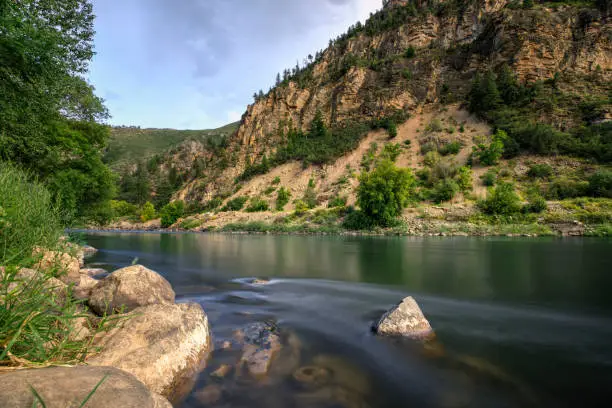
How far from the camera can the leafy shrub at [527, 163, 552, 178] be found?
40.6 metres

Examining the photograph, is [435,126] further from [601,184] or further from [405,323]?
[405,323]

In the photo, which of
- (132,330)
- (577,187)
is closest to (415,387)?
(132,330)

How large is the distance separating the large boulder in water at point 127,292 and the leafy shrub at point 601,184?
44203mm

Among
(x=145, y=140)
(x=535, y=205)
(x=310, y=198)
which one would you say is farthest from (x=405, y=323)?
(x=145, y=140)

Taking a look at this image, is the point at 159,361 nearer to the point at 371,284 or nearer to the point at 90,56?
the point at 371,284

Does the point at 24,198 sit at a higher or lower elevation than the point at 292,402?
higher

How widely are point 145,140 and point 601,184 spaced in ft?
524

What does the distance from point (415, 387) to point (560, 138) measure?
183 ft

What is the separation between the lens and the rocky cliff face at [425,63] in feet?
179

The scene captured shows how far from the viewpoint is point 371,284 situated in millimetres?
9742

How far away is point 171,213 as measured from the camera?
66062 millimetres

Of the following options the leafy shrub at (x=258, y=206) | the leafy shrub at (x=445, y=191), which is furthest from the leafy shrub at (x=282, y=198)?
the leafy shrub at (x=445, y=191)

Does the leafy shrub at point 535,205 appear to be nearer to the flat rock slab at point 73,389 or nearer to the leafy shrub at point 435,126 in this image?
the leafy shrub at point 435,126

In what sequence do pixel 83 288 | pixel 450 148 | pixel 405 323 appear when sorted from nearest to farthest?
pixel 405 323
pixel 83 288
pixel 450 148
